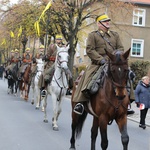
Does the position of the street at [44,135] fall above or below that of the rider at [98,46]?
below

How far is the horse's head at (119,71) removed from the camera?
6070 millimetres

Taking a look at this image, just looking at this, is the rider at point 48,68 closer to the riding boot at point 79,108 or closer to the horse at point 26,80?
the riding boot at point 79,108

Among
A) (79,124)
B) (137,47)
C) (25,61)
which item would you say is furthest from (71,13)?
(79,124)

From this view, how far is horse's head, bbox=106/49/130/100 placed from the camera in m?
6.07

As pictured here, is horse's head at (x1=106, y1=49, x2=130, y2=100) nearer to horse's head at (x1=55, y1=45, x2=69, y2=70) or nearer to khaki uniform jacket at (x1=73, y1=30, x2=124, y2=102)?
khaki uniform jacket at (x1=73, y1=30, x2=124, y2=102)

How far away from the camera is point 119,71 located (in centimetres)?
606

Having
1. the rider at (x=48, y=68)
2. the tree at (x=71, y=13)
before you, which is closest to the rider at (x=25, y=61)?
the tree at (x=71, y=13)

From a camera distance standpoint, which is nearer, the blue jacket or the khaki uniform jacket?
the khaki uniform jacket

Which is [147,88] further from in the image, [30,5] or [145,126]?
[30,5]

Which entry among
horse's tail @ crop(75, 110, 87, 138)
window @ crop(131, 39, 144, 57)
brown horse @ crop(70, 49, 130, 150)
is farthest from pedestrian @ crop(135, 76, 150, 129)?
window @ crop(131, 39, 144, 57)

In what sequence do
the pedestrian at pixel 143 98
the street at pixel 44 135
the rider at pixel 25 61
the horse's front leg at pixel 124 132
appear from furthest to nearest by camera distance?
the rider at pixel 25 61 → the pedestrian at pixel 143 98 → the street at pixel 44 135 → the horse's front leg at pixel 124 132

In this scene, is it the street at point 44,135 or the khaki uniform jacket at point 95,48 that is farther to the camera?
the street at point 44,135

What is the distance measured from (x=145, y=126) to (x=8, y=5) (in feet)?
71.2

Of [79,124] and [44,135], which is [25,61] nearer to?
[44,135]
